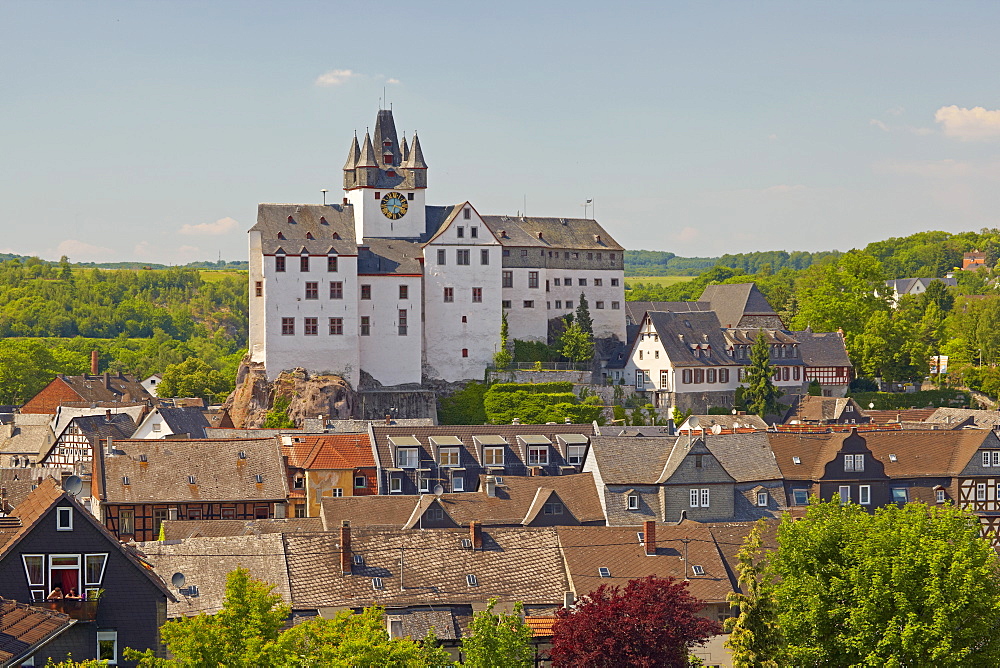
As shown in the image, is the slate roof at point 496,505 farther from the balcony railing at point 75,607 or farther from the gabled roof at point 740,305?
the gabled roof at point 740,305

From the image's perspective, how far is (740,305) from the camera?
123625mm

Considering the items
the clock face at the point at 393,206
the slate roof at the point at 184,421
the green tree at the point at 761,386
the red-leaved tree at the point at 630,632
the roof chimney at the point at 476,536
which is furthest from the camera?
the green tree at the point at 761,386

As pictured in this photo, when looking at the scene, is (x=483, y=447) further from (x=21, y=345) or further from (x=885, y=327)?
(x=21, y=345)

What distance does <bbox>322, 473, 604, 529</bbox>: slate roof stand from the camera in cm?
6450

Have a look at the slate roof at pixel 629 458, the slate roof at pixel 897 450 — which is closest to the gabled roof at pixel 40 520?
the slate roof at pixel 629 458

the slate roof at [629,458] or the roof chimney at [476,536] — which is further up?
the slate roof at [629,458]

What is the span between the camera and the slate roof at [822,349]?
4483 inches

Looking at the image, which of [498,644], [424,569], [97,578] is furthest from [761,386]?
[97,578]

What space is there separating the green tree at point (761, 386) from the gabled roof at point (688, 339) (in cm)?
198

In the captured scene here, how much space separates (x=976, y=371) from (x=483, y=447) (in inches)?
2391

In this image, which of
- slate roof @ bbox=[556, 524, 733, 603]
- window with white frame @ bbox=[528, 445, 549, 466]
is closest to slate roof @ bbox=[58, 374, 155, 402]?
window with white frame @ bbox=[528, 445, 549, 466]

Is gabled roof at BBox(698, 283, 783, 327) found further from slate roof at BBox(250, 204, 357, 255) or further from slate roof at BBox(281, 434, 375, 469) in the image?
slate roof at BBox(281, 434, 375, 469)

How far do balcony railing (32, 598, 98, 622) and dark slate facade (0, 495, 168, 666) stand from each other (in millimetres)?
129

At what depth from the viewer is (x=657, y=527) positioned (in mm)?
61156
